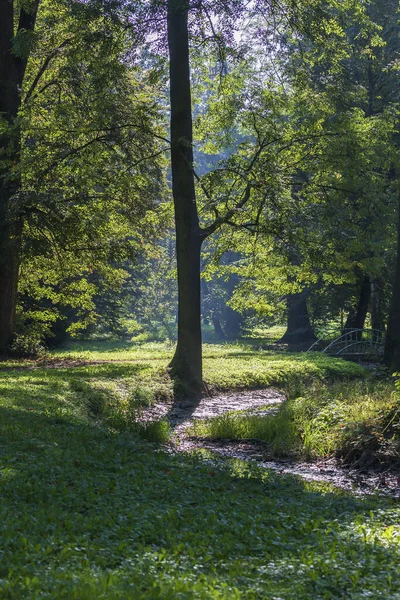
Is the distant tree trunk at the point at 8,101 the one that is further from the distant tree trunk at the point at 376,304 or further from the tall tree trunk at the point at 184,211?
the distant tree trunk at the point at 376,304

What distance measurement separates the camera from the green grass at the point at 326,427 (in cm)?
857

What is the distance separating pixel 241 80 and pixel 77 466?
39.1 feet

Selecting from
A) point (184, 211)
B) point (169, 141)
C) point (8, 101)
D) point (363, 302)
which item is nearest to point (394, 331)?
point (184, 211)

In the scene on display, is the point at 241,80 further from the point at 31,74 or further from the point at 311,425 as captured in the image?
the point at 311,425

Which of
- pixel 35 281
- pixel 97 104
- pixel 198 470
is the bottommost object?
pixel 198 470

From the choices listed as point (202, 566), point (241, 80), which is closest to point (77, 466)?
point (202, 566)

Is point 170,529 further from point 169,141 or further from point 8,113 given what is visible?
point 8,113

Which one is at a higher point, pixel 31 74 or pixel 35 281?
pixel 31 74

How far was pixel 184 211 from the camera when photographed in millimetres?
14859

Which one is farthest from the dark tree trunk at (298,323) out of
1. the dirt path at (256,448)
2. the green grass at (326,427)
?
the green grass at (326,427)

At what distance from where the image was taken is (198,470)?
7434mm

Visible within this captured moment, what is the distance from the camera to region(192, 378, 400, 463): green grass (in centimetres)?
857

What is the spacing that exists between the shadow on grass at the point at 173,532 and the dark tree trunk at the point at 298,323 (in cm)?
2239

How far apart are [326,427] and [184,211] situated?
677 cm
